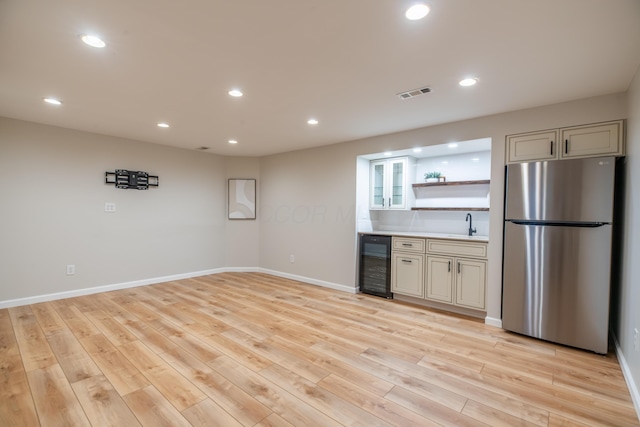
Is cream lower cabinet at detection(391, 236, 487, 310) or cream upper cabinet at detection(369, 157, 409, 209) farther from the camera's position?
cream upper cabinet at detection(369, 157, 409, 209)

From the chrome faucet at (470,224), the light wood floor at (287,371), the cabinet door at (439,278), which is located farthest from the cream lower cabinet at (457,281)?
the chrome faucet at (470,224)

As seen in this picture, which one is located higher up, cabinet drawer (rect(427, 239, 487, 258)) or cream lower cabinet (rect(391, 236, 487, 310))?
cabinet drawer (rect(427, 239, 487, 258))

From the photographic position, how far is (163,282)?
5.16 m

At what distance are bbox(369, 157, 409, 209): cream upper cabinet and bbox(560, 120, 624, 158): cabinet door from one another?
1.94 m

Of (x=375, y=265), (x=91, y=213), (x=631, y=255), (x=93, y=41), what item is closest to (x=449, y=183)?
(x=375, y=265)

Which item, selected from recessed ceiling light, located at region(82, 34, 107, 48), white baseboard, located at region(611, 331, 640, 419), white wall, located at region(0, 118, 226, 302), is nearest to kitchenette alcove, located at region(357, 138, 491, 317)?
white baseboard, located at region(611, 331, 640, 419)

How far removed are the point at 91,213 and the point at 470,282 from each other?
17.5 feet

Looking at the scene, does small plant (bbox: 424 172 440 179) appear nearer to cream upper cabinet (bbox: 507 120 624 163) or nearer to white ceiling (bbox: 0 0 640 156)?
white ceiling (bbox: 0 0 640 156)

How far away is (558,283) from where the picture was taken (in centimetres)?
286

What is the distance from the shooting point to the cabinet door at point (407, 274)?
4.06 metres

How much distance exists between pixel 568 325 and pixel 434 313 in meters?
1.35

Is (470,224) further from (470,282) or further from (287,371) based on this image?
(287,371)

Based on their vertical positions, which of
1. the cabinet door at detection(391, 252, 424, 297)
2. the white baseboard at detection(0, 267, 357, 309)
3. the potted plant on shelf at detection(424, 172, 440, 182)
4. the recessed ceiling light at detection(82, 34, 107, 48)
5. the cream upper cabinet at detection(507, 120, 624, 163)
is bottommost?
the white baseboard at detection(0, 267, 357, 309)

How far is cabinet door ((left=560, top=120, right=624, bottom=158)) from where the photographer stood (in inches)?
106
